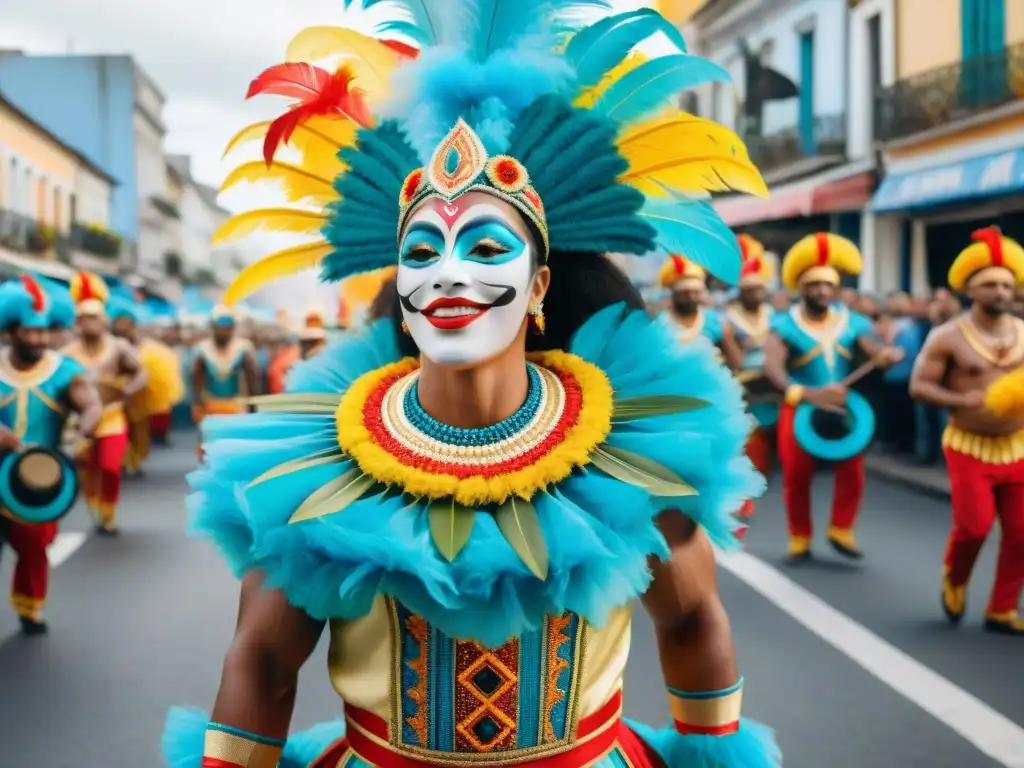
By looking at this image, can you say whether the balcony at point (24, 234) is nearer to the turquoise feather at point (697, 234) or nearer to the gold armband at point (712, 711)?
the turquoise feather at point (697, 234)

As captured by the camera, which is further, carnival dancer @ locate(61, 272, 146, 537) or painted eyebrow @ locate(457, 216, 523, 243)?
carnival dancer @ locate(61, 272, 146, 537)

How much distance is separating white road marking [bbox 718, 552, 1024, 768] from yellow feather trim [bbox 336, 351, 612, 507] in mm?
1687

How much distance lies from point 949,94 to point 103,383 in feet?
45.4

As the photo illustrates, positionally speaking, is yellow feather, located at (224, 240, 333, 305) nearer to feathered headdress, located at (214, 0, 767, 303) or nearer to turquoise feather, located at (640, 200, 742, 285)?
feathered headdress, located at (214, 0, 767, 303)

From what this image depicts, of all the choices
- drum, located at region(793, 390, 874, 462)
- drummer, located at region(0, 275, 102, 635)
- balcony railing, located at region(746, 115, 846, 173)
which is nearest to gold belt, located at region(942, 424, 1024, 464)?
drum, located at region(793, 390, 874, 462)

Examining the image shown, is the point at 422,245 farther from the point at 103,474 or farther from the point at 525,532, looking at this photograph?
the point at 103,474

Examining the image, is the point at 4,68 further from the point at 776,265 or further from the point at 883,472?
the point at 883,472

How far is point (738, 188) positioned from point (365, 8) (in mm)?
846

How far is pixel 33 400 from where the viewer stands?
22.9 feet

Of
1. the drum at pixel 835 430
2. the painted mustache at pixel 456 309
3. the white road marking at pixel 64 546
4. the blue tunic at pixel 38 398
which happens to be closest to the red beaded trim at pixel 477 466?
the painted mustache at pixel 456 309

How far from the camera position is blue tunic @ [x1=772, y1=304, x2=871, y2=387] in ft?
27.4

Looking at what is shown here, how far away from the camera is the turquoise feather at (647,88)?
2.35 metres

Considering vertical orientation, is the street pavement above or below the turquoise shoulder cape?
below

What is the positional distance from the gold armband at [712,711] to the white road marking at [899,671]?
1576 millimetres
